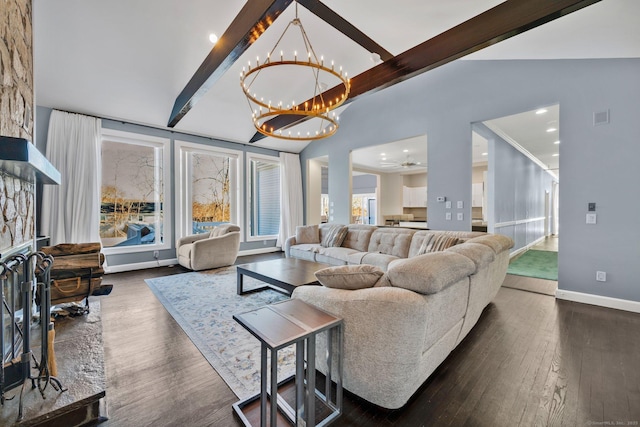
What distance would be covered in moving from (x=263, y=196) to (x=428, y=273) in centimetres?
621

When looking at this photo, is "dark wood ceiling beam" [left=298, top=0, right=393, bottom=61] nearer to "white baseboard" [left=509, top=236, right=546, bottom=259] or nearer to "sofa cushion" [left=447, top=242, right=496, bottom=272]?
"sofa cushion" [left=447, top=242, right=496, bottom=272]

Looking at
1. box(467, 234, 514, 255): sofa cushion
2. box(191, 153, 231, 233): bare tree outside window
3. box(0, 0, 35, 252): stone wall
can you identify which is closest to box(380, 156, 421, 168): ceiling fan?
box(191, 153, 231, 233): bare tree outside window

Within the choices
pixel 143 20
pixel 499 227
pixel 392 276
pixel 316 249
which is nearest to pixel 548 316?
pixel 392 276

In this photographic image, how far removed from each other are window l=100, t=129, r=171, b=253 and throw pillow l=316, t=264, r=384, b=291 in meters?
4.90

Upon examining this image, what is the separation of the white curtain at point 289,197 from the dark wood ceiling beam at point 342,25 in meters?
4.09

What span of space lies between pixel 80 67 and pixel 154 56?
1.01 meters

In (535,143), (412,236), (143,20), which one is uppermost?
(143,20)

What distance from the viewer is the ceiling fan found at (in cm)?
755

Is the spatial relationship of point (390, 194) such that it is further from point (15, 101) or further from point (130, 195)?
point (15, 101)

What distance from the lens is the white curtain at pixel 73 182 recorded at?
4121mm

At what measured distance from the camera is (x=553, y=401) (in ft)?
5.17

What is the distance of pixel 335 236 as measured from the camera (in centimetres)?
494

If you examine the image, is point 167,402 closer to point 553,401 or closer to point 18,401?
point 18,401

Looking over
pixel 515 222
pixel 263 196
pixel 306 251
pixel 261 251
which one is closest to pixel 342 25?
pixel 306 251
